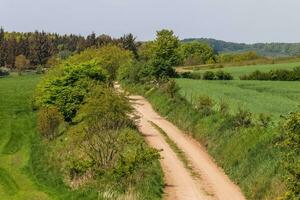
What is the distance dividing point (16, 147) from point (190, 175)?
22.1m

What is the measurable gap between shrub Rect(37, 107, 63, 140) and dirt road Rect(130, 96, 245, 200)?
8.07 metres

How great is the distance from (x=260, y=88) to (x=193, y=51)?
399 ft

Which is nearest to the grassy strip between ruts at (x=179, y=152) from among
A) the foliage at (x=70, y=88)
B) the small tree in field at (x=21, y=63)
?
the foliage at (x=70, y=88)

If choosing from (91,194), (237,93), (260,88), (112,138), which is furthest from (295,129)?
(260,88)

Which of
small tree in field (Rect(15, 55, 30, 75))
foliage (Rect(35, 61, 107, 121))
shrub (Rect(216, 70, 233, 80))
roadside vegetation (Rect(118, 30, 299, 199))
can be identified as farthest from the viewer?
small tree in field (Rect(15, 55, 30, 75))

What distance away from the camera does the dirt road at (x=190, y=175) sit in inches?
1160

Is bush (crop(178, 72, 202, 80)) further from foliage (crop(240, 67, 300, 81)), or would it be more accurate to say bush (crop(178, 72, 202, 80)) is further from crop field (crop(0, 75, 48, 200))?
crop field (crop(0, 75, 48, 200))

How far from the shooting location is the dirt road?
29.5 meters

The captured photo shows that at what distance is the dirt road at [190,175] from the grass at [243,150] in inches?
24.3

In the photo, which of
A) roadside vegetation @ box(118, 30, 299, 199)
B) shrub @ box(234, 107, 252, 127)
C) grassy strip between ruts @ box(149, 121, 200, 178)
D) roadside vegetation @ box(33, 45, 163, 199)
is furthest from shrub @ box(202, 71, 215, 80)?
shrub @ box(234, 107, 252, 127)

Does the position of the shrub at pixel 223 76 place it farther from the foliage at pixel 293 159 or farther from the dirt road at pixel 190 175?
the foliage at pixel 293 159

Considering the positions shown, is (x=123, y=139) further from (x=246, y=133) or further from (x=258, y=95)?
(x=258, y=95)

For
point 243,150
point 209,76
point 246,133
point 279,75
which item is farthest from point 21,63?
point 243,150

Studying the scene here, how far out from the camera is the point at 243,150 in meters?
35.2
